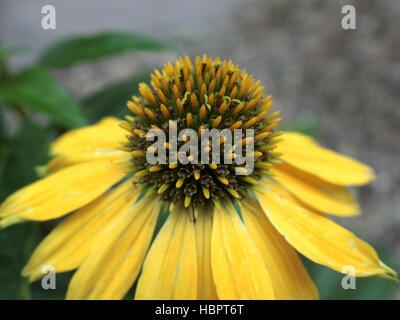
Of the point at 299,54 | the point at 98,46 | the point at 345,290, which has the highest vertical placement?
the point at 299,54

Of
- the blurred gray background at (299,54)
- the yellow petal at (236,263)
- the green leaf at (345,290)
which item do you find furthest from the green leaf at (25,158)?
the blurred gray background at (299,54)

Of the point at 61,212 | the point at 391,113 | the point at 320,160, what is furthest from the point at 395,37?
the point at 61,212

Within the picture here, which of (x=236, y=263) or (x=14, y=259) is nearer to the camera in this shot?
(x=236, y=263)

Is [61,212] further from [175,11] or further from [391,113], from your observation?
[175,11]

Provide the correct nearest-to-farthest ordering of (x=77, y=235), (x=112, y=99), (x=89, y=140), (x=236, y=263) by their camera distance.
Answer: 1. (x=236, y=263)
2. (x=77, y=235)
3. (x=89, y=140)
4. (x=112, y=99)

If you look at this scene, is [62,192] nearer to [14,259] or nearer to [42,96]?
[14,259]

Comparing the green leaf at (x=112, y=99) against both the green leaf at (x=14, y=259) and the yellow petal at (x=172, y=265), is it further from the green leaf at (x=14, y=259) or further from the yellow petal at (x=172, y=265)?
the yellow petal at (x=172, y=265)

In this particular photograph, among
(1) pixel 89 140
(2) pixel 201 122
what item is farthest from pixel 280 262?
(1) pixel 89 140

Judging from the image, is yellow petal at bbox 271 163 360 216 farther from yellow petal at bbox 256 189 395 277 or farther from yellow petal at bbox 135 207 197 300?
yellow petal at bbox 135 207 197 300

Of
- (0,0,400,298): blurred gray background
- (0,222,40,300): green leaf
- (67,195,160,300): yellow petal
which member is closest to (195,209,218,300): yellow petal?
(67,195,160,300): yellow petal
